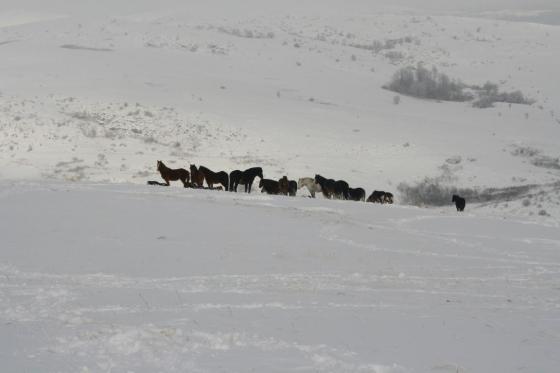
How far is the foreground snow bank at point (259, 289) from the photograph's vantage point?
19.0 ft

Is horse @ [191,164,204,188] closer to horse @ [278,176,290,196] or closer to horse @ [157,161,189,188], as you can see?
horse @ [157,161,189,188]

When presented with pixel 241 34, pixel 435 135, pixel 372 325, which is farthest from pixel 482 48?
pixel 372 325

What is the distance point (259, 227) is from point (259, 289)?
4.83 m

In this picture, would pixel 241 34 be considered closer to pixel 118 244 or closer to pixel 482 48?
pixel 482 48

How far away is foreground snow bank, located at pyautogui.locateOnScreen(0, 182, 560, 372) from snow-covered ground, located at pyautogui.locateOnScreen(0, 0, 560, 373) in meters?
0.04

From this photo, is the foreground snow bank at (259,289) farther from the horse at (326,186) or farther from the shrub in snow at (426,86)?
the shrub in snow at (426,86)

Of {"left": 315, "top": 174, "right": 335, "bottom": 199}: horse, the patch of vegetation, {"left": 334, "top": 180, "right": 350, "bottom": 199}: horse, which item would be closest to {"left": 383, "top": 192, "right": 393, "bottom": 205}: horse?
{"left": 334, "top": 180, "right": 350, "bottom": 199}: horse

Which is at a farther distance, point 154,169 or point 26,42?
point 26,42

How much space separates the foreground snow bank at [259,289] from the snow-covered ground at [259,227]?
4 centimetres

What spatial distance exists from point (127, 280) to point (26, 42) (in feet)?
150

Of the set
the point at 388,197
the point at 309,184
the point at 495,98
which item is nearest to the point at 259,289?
the point at 309,184

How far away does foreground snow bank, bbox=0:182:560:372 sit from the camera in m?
5.78

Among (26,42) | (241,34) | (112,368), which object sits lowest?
(112,368)

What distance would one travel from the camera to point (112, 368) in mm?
5195
